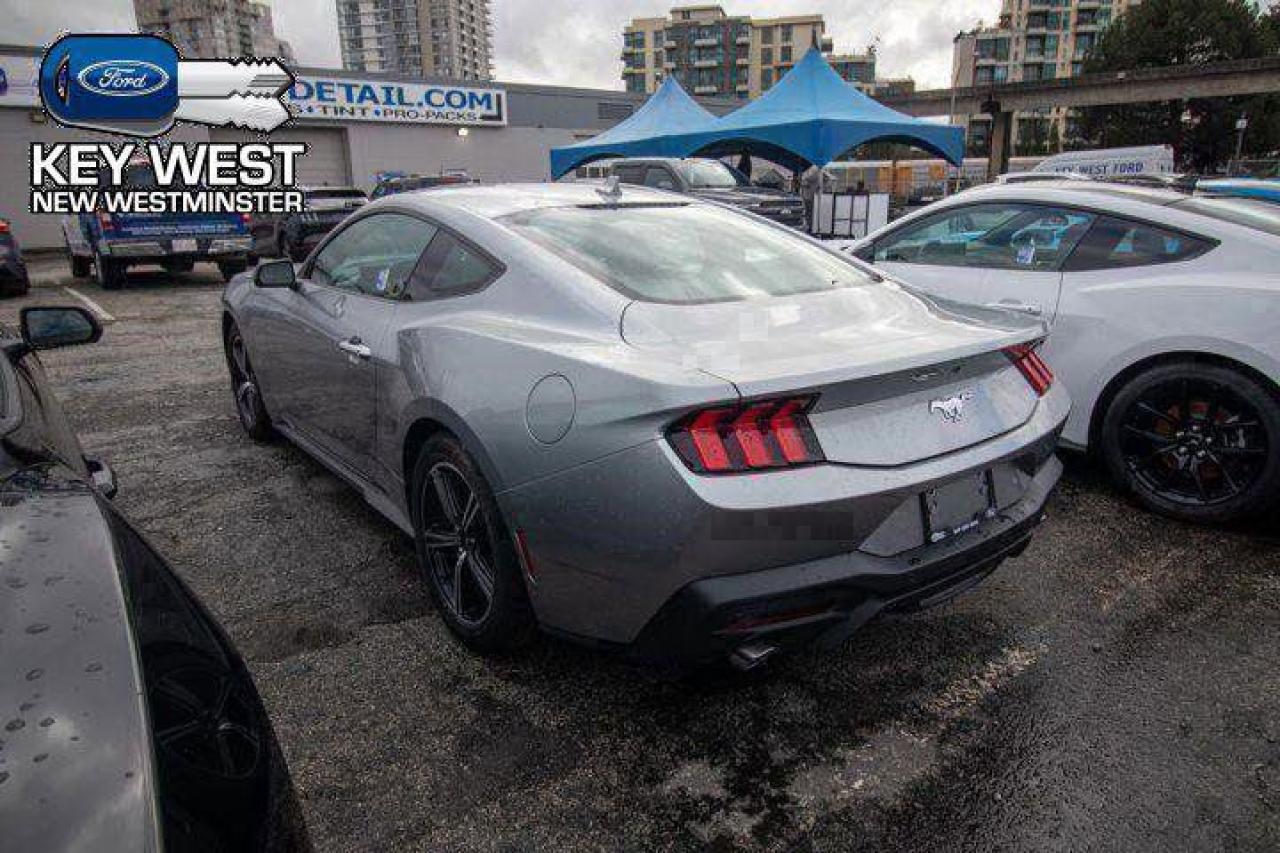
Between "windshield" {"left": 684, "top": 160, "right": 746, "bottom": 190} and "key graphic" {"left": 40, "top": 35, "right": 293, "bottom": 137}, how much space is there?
1149 centimetres

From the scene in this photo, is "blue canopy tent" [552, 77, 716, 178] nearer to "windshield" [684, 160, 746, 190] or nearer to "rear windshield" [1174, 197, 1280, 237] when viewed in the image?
"windshield" [684, 160, 746, 190]

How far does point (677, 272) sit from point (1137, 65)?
54242mm

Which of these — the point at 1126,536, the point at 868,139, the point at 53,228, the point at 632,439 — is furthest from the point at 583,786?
the point at 53,228

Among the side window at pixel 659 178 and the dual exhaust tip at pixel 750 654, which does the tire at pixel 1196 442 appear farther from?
the side window at pixel 659 178

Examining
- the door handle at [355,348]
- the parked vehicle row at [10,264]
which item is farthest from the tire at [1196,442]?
the parked vehicle row at [10,264]

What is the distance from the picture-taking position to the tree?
43.3 m

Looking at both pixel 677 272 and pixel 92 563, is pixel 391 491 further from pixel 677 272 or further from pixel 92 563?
pixel 92 563

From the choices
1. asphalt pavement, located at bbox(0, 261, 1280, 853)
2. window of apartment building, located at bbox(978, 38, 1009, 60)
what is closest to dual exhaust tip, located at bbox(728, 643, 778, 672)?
asphalt pavement, located at bbox(0, 261, 1280, 853)

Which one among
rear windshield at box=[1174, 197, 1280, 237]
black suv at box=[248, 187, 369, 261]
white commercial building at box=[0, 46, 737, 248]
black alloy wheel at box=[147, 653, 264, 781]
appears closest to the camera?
black alloy wheel at box=[147, 653, 264, 781]

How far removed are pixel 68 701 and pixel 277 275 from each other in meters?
3.11

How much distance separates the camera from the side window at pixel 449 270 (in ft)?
8.64

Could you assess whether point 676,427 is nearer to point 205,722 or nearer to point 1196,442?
point 205,722

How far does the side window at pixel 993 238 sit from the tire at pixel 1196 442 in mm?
789

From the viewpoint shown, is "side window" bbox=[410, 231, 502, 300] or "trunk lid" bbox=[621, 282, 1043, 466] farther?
"side window" bbox=[410, 231, 502, 300]
